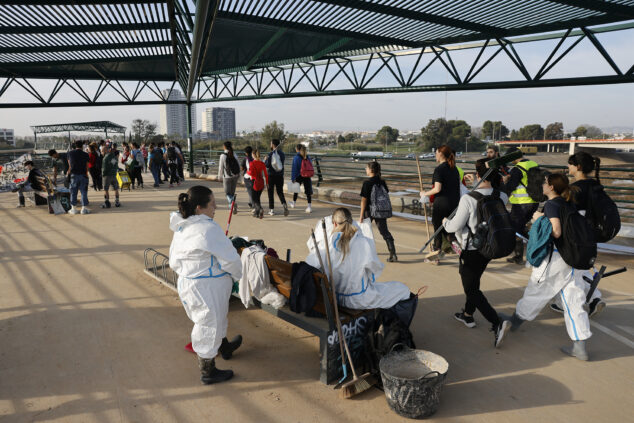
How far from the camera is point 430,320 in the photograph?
14.6ft

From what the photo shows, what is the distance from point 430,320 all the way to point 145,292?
355 cm

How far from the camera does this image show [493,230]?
3.74 meters

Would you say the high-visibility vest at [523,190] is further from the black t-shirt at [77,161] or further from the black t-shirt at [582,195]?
the black t-shirt at [77,161]

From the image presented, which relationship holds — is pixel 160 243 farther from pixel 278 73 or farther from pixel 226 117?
pixel 226 117

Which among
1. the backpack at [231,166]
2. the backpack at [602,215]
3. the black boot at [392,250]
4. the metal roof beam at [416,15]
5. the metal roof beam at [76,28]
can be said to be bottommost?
the black boot at [392,250]

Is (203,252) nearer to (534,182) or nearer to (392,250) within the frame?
(392,250)

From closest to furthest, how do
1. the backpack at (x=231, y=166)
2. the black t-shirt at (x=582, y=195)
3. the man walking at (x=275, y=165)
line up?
the black t-shirt at (x=582, y=195), the man walking at (x=275, y=165), the backpack at (x=231, y=166)

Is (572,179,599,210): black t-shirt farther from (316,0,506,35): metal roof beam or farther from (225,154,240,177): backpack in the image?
(225,154,240,177): backpack

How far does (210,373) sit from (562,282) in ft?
10.5

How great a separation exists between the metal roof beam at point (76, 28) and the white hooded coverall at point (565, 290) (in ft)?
28.2

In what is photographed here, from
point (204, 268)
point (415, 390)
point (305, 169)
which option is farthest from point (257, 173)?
point (415, 390)

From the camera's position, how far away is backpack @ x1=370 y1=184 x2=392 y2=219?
6.12m

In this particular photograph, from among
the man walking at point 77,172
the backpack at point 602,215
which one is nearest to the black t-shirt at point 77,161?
the man walking at point 77,172

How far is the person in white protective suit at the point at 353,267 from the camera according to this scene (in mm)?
3400
